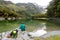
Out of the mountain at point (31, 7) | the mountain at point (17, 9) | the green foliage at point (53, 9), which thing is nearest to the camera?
the mountain at point (17, 9)

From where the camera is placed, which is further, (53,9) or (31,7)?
(53,9)

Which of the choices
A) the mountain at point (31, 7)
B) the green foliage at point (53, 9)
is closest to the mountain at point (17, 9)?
the mountain at point (31, 7)

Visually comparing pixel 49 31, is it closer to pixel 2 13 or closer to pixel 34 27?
pixel 34 27

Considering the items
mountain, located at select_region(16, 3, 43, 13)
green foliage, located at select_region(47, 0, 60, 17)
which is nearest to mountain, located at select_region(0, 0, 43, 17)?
mountain, located at select_region(16, 3, 43, 13)

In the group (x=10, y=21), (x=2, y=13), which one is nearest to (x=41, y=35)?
(x=10, y=21)

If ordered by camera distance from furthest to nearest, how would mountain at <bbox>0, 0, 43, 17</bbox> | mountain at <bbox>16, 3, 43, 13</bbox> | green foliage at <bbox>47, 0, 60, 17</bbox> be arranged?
green foliage at <bbox>47, 0, 60, 17</bbox> → mountain at <bbox>16, 3, 43, 13</bbox> → mountain at <bbox>0, 0, 43, 17</bbox>

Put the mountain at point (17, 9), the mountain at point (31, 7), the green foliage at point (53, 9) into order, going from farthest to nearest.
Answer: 1. the green foliage at point (53, 9)
2. the mountain at point (31, 7)
3. the mountain at point (17, 9)

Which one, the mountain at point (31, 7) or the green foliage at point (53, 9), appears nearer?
the mountain at point (31, 7)

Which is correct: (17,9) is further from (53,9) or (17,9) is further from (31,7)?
(53,9)

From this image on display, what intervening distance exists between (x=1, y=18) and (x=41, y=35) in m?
1.38

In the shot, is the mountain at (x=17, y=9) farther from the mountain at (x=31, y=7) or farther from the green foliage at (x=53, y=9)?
the green foliage at (x=53, y=9)

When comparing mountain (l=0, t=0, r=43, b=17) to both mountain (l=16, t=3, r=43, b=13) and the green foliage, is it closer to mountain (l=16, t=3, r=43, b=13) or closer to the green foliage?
mountain (l=16, t=3, r=43, b=13)

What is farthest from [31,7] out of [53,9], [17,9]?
[53,9]

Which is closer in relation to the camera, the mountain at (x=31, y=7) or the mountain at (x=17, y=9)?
the mountain at (x=17, y=9)
